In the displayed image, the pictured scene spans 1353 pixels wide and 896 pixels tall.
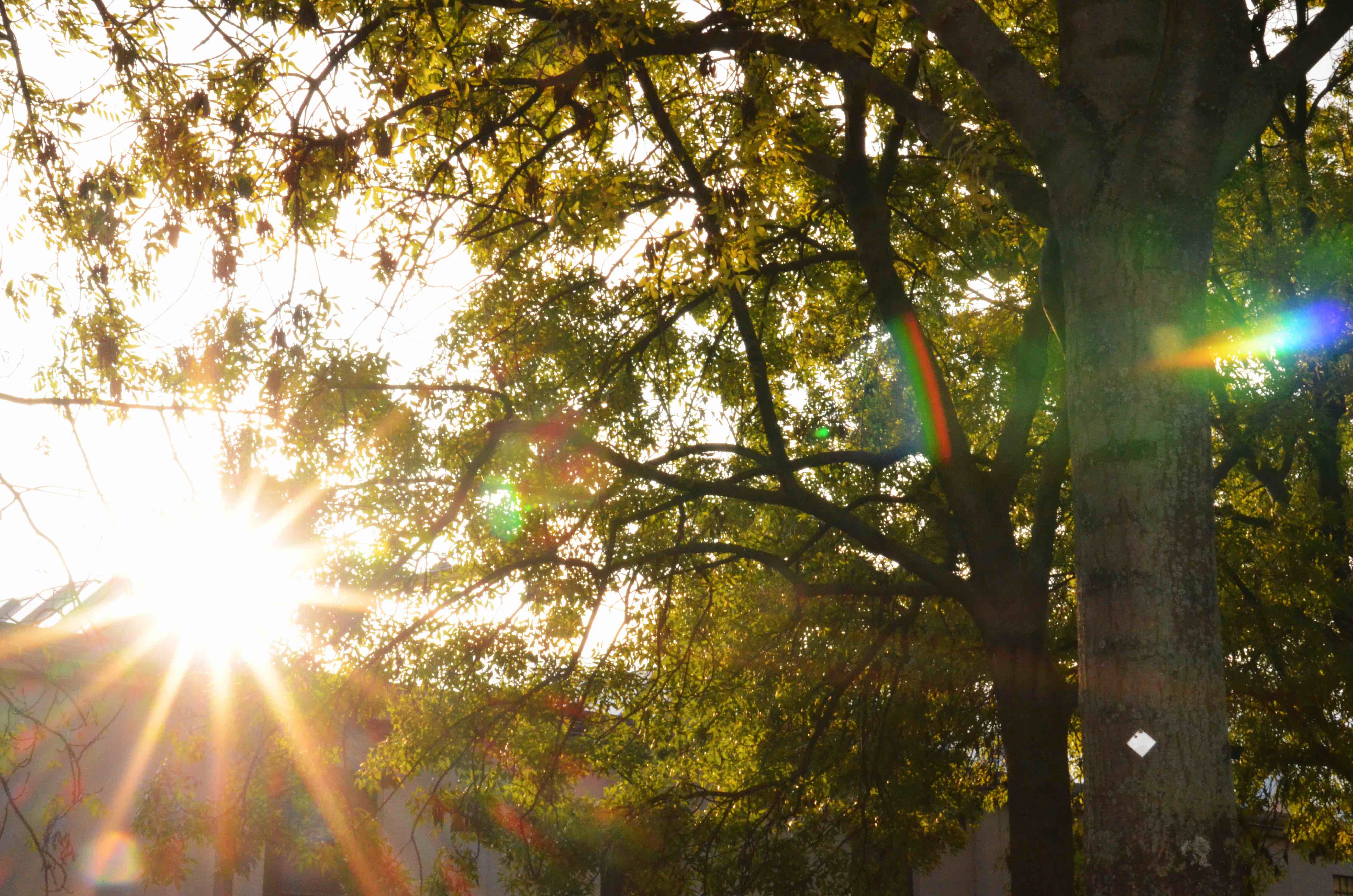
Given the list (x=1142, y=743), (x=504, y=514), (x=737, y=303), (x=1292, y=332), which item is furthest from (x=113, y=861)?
(x=1292, y=332)

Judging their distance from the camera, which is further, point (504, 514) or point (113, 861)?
point (113, 861)

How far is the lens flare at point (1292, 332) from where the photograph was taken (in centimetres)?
982

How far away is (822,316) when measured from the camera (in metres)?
11.7

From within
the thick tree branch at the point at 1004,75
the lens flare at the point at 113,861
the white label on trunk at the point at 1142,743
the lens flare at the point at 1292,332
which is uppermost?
the lens flare at the point at 1292,332

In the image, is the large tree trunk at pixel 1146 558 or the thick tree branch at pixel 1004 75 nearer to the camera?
the large tree trunk at pixel 1146 558

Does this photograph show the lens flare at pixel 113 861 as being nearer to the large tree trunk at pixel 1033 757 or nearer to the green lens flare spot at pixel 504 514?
the green lens flare spot at pixel 504 514

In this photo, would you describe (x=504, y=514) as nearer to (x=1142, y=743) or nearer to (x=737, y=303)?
(x=737, y=303)

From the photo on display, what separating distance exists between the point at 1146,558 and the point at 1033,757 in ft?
14.4

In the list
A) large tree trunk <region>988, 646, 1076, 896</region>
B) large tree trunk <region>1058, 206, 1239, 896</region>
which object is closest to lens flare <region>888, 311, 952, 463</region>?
large tree trunk <region>988, 646, 1076, 896</region>

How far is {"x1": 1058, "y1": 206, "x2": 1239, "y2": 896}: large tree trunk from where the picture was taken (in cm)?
395

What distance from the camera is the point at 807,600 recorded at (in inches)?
395

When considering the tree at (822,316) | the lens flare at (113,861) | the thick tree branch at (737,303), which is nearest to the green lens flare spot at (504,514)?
the tree at (822,316)

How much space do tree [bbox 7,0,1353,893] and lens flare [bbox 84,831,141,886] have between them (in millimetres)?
7233

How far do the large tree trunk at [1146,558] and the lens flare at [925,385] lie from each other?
152 inches
